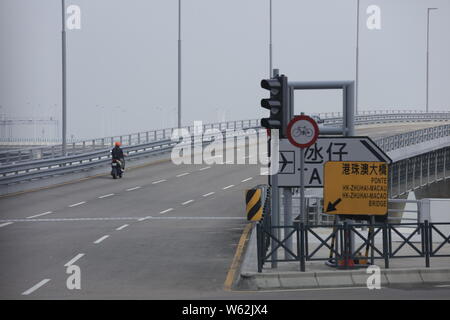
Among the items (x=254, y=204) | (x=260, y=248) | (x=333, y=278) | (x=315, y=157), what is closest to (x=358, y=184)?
(x=315, y=157)

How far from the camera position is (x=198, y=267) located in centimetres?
1995

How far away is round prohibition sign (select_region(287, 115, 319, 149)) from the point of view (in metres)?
18.0

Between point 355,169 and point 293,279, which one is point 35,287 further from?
point 355,169

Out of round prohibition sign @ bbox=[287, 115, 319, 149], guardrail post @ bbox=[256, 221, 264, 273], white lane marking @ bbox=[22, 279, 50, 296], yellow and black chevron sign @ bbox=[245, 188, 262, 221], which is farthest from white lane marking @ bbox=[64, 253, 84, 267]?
round prohibition sign @ bbox=[287, 115, 319, 149]

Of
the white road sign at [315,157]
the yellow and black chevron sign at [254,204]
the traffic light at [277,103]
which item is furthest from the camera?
the yellow and black chevron sign at [254,204]

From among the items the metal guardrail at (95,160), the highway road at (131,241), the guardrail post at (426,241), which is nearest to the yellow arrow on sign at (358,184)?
the guardrail post at (426,241)

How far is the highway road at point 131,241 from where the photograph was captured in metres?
17.0

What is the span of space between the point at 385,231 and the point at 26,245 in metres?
9.51

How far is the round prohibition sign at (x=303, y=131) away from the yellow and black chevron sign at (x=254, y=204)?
9.13ft

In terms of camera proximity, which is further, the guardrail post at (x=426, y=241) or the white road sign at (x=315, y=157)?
the white road sign at (x=315, y=157)

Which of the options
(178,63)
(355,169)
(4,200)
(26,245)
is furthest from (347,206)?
(178,63)

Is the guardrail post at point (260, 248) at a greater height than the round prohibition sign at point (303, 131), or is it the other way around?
the round prohibition sign at point (303, 131)

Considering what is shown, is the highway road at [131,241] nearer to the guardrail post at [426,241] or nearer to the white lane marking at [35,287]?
the white lane marking at [35,287]

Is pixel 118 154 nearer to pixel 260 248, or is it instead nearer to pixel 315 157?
pixel 315 157
